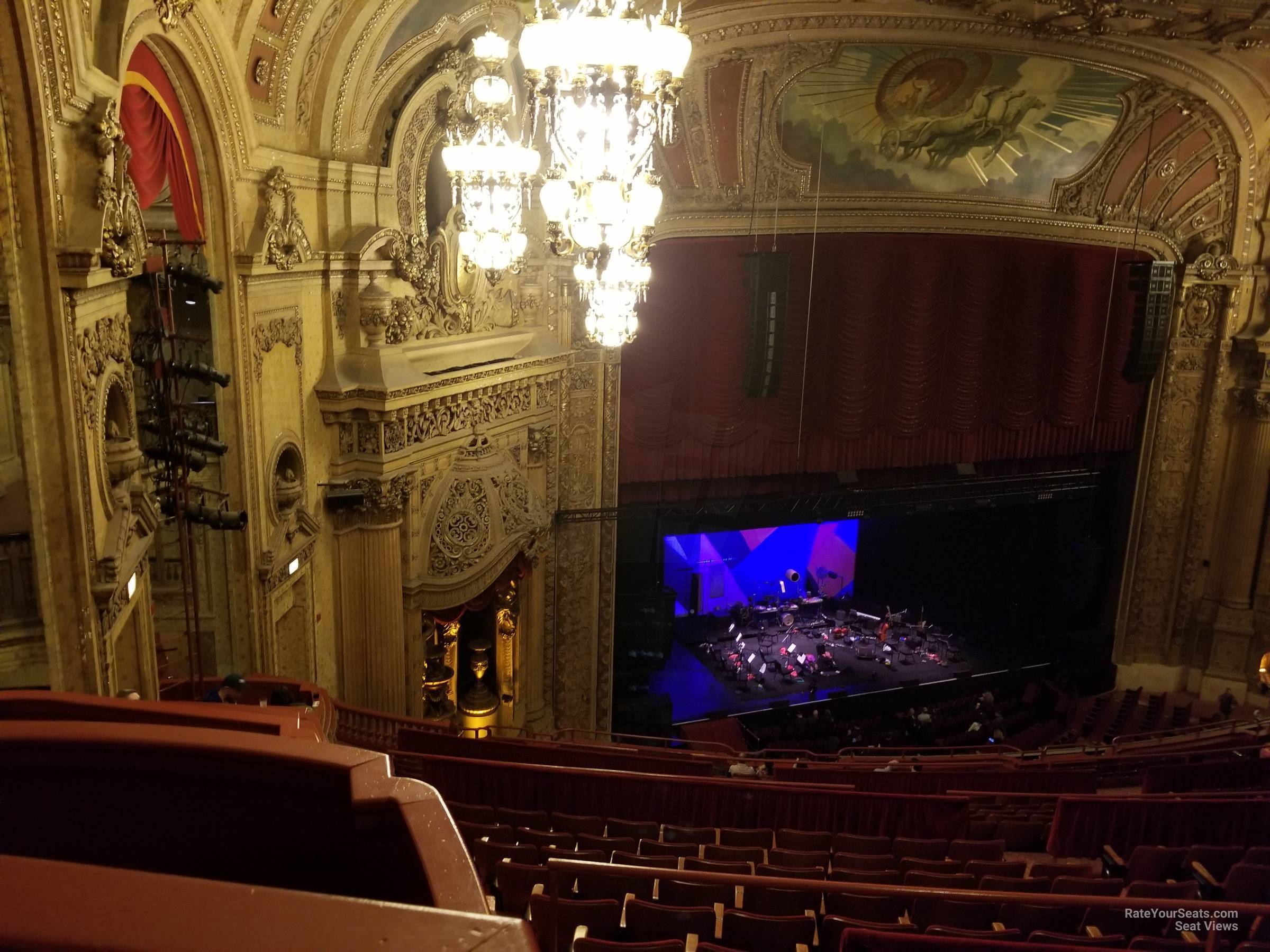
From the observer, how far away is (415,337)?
8.93 m

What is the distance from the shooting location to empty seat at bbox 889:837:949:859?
5770 millimetres

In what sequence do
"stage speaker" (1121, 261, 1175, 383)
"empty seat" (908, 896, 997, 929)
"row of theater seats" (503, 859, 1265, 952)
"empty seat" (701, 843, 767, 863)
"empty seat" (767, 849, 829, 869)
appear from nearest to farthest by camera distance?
"row of theater seats" (503, 859, 1265, 952)
"empty seat" (908, 896, 997, 929)
"empty seat" (767, 849, 829, 869)
"empty seat" (701, 843, 767, 863)
"stage speaker" (1121, 261, 1175, 383)

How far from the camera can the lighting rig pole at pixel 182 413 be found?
585cm

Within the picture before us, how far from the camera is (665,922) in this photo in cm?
420

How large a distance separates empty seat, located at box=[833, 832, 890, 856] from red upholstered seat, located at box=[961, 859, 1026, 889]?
65cm

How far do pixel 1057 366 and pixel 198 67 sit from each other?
13.9 meters

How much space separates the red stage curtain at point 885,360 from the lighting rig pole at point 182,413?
6696mm

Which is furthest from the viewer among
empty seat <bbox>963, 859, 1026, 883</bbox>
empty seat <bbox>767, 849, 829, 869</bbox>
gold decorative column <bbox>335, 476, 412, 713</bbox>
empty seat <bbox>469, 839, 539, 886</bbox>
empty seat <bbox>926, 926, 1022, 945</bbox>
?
gold decorative column <bbox>335, 476, 412, 713</bbox>

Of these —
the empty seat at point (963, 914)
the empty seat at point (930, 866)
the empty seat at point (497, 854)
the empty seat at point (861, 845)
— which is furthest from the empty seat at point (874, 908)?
the empty seat at point (497, 854)

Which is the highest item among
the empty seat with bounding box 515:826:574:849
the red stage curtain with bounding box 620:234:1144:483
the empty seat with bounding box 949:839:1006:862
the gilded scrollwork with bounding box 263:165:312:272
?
the gilded scrollwork with bounding box 263:165:312:272

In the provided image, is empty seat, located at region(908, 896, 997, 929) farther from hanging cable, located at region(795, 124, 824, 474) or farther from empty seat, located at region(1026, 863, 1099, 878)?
hanging cable, located at region(795, 124, 824, 474)

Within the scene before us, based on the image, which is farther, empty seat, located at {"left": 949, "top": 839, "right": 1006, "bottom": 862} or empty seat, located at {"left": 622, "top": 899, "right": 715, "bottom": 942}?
empty seat, located at {"left": 949, "top": 839, "right": 1006, "bottom": 862}

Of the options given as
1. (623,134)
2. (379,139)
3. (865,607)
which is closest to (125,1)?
(623,134)

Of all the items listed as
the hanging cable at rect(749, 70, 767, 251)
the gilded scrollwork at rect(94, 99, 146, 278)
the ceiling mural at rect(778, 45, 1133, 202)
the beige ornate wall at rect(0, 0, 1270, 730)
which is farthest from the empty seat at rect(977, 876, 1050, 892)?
the ceiling mural at rect(778, 45, 1133, 202)
